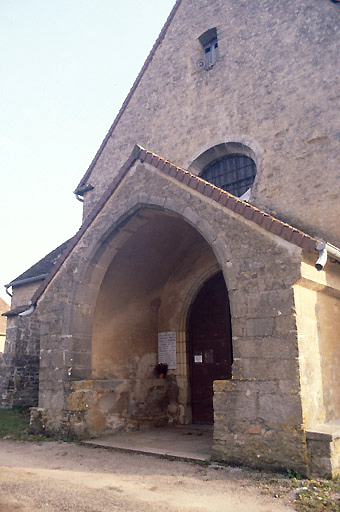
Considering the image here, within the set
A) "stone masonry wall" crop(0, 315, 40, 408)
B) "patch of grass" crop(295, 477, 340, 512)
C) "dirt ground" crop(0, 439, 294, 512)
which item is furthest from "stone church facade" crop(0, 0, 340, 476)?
"stone masonry wall" crop(0, 315, 40, 408)

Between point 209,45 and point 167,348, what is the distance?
758 centimetres

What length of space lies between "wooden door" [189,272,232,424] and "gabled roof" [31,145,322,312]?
2.93 meters

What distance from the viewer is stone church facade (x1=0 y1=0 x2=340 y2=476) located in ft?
18.1

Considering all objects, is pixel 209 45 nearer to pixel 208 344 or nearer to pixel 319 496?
pixel 208 344

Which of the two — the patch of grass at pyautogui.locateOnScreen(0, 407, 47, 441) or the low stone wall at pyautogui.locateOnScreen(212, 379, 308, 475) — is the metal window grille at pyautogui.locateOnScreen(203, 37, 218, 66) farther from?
the patch of grass at pyautogui.locateOnScreen(0, 407, 47, 441)

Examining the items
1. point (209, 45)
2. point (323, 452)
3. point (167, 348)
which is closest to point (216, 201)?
A: point (323, 452)

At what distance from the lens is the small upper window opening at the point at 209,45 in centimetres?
1037

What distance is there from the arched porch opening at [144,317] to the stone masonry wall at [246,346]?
0.46 m

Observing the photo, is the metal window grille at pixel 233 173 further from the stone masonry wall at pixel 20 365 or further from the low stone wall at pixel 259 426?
the stone masonry wall at pixel 20 365

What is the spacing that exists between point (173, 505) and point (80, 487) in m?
1.20

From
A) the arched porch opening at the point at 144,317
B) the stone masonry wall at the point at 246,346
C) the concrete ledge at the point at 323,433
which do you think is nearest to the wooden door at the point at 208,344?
the arched porch opening at the point at 144,317

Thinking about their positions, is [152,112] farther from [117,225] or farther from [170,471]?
[170,471]

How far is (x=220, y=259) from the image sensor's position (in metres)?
6.26

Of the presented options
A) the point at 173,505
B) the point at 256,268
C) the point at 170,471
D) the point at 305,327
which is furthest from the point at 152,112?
the point at 173,505
